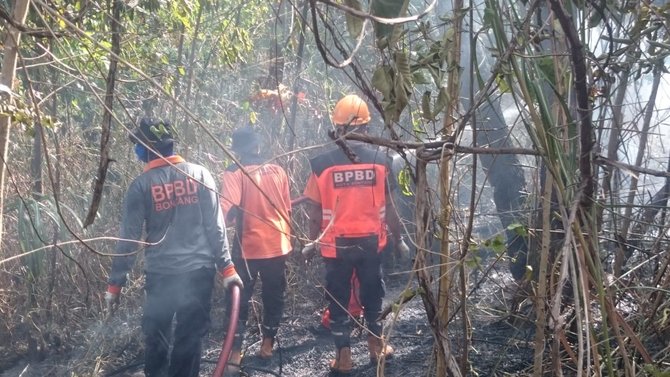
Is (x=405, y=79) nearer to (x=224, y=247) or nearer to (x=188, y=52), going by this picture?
(x=224, y=247)

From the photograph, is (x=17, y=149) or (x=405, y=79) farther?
(x=17, y=149)

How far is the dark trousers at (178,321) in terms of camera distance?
203 inches

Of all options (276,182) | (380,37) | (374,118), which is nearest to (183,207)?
(276,182)

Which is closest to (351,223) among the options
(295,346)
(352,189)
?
(352,189)

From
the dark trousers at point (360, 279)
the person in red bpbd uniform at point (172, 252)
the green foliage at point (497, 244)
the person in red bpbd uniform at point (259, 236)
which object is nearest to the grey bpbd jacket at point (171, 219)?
the person in red bpbd uniform at point (172, 252)

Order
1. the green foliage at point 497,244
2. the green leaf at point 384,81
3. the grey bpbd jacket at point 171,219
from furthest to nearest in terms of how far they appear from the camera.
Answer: the grey bpbd jacket at point 171,219
the green foliage at point 497,244
the green leaf at point 384,81

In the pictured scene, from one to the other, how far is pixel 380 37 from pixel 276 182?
4059 millimetres

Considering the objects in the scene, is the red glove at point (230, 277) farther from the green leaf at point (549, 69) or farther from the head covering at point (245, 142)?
the green leaf at point (549, 69)

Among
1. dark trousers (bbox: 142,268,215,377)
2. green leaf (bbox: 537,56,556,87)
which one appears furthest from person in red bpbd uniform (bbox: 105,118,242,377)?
green leaf (bbox: 537,56,556,87)

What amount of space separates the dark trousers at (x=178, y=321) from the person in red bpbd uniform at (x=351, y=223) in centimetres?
110

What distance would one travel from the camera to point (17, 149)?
6375 millimetres

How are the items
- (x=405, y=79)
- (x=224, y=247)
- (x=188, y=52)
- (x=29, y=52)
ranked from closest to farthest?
(x=405, y=79) < (x=29, y=52) < (x=224, y=247) < (x=188, y=52)

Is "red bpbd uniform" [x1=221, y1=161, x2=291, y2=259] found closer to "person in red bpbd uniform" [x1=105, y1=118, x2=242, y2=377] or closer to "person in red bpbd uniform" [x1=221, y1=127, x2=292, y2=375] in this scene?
"person in red bpbd uniform" [x1=221, y1=127, x2=292, y2=375]

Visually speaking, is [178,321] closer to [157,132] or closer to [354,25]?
[157,132]
